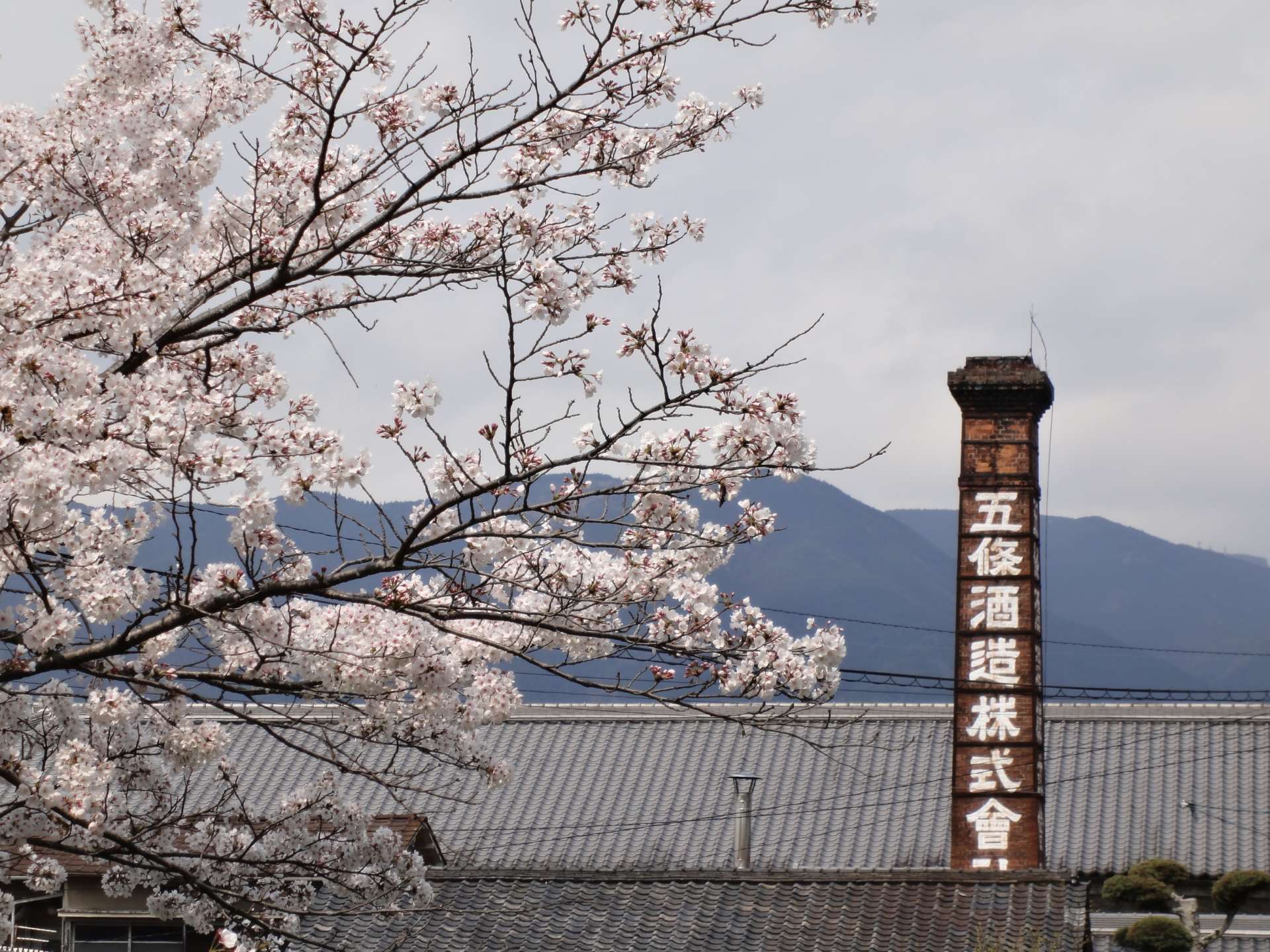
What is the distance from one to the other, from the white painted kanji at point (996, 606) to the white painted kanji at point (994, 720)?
3.39 feet

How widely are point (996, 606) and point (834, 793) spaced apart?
836 cm

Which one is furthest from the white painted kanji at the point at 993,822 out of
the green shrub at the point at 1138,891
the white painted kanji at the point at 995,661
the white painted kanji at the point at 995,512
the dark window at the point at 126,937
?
the dark window at the point at 126,937

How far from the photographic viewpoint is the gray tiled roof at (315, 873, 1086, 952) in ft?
51.4

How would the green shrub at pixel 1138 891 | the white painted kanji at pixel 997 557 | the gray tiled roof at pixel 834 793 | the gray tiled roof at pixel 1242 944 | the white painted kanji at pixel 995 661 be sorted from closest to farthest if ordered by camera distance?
the green shrub at pixel 1138 891 < the white painted kanji at pixel 995 661 < the white painted kanji at pixel 997 557 < the gray tiled roof at pixel 1242 944 < the gray tiled roof at pixel 834 793

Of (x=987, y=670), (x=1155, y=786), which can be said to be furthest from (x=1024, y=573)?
(x=1155, y=786)

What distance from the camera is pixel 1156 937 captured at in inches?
810

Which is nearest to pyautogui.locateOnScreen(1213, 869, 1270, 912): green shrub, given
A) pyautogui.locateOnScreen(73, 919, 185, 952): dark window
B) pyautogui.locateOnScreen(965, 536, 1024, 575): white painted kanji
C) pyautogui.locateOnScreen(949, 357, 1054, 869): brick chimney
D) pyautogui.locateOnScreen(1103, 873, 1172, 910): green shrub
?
pyautogui.locateOnScreen(1103, 873, 1172, 910): green shrub

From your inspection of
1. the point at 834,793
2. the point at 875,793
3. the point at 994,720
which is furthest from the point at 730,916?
the point at 834,793

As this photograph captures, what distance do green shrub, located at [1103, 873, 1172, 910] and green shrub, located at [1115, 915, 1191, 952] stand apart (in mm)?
1626

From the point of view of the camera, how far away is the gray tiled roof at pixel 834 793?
29672 millimetres

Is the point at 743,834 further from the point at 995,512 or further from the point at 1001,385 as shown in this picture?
the point at 1001,385

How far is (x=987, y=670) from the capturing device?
970 inches

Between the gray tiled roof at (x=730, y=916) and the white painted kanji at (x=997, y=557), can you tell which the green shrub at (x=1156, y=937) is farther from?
the white painted kanji at (x=997, y=557)

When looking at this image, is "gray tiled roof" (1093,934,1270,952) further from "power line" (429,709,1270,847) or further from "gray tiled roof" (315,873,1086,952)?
"gray tiled roof" (315,873,1086,952)
